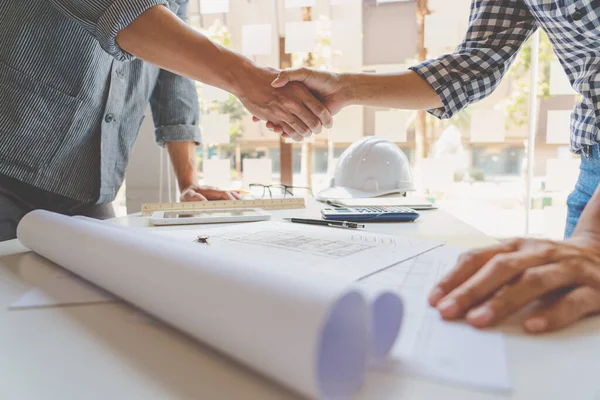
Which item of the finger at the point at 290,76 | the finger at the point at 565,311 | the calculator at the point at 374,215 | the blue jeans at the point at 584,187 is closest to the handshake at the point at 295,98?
the finger at the point at 290,76

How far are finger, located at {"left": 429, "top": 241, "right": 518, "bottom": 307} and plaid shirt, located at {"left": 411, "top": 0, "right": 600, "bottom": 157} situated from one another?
78 centimetres

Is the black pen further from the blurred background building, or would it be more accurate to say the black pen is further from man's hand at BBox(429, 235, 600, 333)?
the blurred background building

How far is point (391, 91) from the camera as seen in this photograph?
1.34 m

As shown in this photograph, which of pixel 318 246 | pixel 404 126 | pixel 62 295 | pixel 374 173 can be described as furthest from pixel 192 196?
pixel 404 126

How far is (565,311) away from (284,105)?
1.03 metres

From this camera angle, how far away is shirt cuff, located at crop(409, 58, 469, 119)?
130cm

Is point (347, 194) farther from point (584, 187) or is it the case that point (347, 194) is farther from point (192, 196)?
point (584, 187)

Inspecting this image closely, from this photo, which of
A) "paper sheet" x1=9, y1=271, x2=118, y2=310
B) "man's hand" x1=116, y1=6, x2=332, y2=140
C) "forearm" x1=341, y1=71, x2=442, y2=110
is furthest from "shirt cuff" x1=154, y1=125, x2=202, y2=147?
"paper sheet" x1=9, y1=271, x2=118, y2=310

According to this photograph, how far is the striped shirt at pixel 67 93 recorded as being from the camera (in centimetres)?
98

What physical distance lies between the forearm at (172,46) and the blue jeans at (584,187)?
0.95m

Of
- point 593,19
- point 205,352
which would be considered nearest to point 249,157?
point 593,19

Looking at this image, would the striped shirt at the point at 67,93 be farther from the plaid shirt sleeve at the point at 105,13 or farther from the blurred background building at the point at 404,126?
the blurred background building at the point at 404,126

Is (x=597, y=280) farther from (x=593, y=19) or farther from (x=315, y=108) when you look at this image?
(x=315, y=108)

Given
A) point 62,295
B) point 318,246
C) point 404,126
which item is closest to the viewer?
point 62,295
